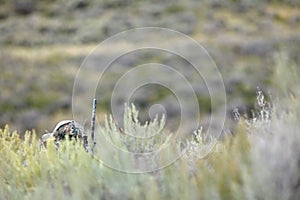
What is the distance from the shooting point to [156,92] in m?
16.0

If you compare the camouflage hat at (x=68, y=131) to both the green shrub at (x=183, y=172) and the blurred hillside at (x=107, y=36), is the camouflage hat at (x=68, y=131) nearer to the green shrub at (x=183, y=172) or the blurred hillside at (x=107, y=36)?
the green shrub at (x=183, y=172)

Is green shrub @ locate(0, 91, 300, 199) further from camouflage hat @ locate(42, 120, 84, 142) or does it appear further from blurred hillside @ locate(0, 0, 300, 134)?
blurred hillside @ locate(0, 0, 300, 134)

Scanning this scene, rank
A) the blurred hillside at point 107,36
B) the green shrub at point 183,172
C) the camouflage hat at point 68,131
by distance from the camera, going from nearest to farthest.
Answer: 1. the green shrub at point 183,172
2. the camouflage hat at point 68,131
3. the blurred hillside at point 107,36

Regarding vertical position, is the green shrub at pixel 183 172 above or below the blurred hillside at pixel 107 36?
below

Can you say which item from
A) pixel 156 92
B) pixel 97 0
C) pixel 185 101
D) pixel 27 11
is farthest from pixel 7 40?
pixel 185 101

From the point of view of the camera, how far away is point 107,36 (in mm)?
21797

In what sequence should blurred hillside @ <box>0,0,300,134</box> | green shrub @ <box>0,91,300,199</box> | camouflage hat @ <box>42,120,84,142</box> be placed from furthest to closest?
1. blurred hillside @ <box>0,0,300,134</box>
2. camouflage hat @ <box>42,120,84,142</box>
3. green shrub @ <box>0,91,300,199</box>

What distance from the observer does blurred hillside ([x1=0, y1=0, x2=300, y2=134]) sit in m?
15.9

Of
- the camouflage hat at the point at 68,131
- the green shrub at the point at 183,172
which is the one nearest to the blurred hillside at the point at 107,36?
the camouflage hat at the point at 68,131

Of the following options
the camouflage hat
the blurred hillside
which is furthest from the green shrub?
the blurred hillside

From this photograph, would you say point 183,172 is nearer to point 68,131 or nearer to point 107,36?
point 68,131

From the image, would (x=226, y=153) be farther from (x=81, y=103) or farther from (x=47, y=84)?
(x=47, y=84)

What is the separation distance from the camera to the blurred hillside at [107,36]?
1586 centimetres

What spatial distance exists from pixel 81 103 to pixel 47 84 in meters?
5.75
